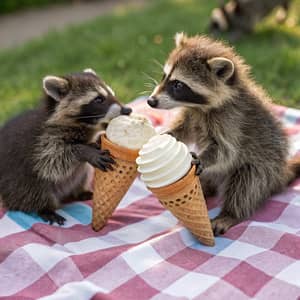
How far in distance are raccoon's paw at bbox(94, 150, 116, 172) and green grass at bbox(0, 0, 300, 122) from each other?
2.20 m

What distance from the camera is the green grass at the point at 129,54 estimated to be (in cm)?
551

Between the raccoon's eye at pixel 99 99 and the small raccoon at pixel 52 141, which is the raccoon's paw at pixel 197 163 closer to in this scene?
the small raccoon at pixel 52 141

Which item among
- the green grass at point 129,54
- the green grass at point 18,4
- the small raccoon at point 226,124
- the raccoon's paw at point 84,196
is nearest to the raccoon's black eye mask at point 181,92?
the small raccoon at point 226,124

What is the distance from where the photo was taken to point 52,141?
3285 millimetres

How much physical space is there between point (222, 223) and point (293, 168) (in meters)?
0.72

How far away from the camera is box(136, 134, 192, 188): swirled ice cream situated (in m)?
2.63

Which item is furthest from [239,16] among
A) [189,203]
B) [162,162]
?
[162,162]

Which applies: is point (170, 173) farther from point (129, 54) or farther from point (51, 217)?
point (129, 54)

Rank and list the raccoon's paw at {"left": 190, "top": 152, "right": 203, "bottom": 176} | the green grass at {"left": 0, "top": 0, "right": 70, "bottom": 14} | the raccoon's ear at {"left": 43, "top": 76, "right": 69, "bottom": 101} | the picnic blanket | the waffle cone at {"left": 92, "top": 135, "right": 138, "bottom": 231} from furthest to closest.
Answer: the green grass at {"left": 0, "top": 0, "right": 70, "bottom": 14} → the raccoon's ear at {"left": 43, "top": 76, "right": 69, "bottom": 101} → the waffle cone at {"left": 92, "top": 135, "right": 138, "bottom": 231} → the raccoon's paw at {"left": 190, "top": 152, "right": 203, "bottom": 176} → the picnic blanket

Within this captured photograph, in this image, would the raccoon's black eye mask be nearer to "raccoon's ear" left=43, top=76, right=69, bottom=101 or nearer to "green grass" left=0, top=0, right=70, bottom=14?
"raccoon's ear" left=43, top=76, right=69, bottom=101

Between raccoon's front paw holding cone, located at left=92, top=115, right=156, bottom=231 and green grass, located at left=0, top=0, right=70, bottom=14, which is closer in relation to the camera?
raccoon's front paw holding cone, located at left=92, top=115, right=156, bottom=231

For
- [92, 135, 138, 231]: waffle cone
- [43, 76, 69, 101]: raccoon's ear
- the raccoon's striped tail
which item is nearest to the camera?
[92, 135, 138, 231]: waffle cone

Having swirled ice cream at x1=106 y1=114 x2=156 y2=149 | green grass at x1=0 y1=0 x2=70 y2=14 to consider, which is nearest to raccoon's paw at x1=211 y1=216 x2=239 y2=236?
swirled ice cream at x1=106 y1=114 x2=156 y2=149

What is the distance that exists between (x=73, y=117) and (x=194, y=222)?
971 millimetres
